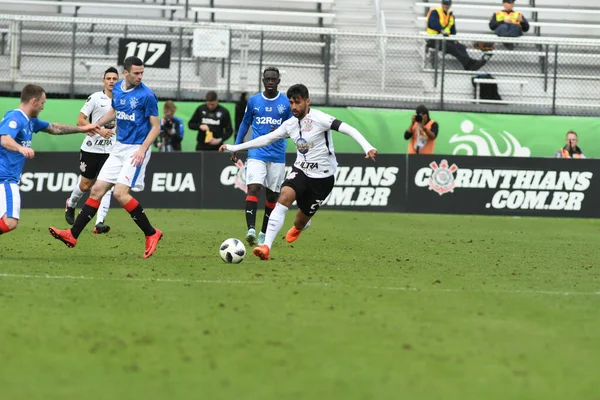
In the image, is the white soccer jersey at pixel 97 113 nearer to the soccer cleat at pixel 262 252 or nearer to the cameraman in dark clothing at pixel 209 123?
the soccer cleat at pixel 262 252

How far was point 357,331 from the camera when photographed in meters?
6.98

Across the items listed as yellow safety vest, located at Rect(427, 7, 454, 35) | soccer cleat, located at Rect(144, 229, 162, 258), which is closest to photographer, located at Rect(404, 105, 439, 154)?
yellow safety vest, located at Rect(427, 7, 454, 35)

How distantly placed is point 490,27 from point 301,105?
14.7m

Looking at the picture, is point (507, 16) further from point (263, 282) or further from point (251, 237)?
point (263, 282)

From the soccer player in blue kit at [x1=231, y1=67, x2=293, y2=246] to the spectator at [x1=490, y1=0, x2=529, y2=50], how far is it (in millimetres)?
12033

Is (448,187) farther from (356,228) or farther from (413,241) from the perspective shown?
(413,241)

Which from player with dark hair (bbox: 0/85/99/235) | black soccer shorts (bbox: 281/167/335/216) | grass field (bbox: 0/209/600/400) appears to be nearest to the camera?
→ grass field (bbox: 0/209/600/400)

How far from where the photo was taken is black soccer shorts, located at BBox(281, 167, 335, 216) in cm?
1194

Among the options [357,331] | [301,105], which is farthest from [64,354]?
[301,105]

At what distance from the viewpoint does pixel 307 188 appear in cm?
1205

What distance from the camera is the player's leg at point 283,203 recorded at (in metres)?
11.5

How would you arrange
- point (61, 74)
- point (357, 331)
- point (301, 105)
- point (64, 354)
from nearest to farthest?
point (64, 354) < point (357, 331) < point (301, 105) < point (61, 74)

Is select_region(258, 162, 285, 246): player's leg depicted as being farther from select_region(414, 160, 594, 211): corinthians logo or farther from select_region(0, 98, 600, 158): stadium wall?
select_region(0, 98, 600, 158): stadium wall

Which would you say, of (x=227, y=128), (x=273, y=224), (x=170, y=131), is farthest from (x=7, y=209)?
(x=170, y=131)
